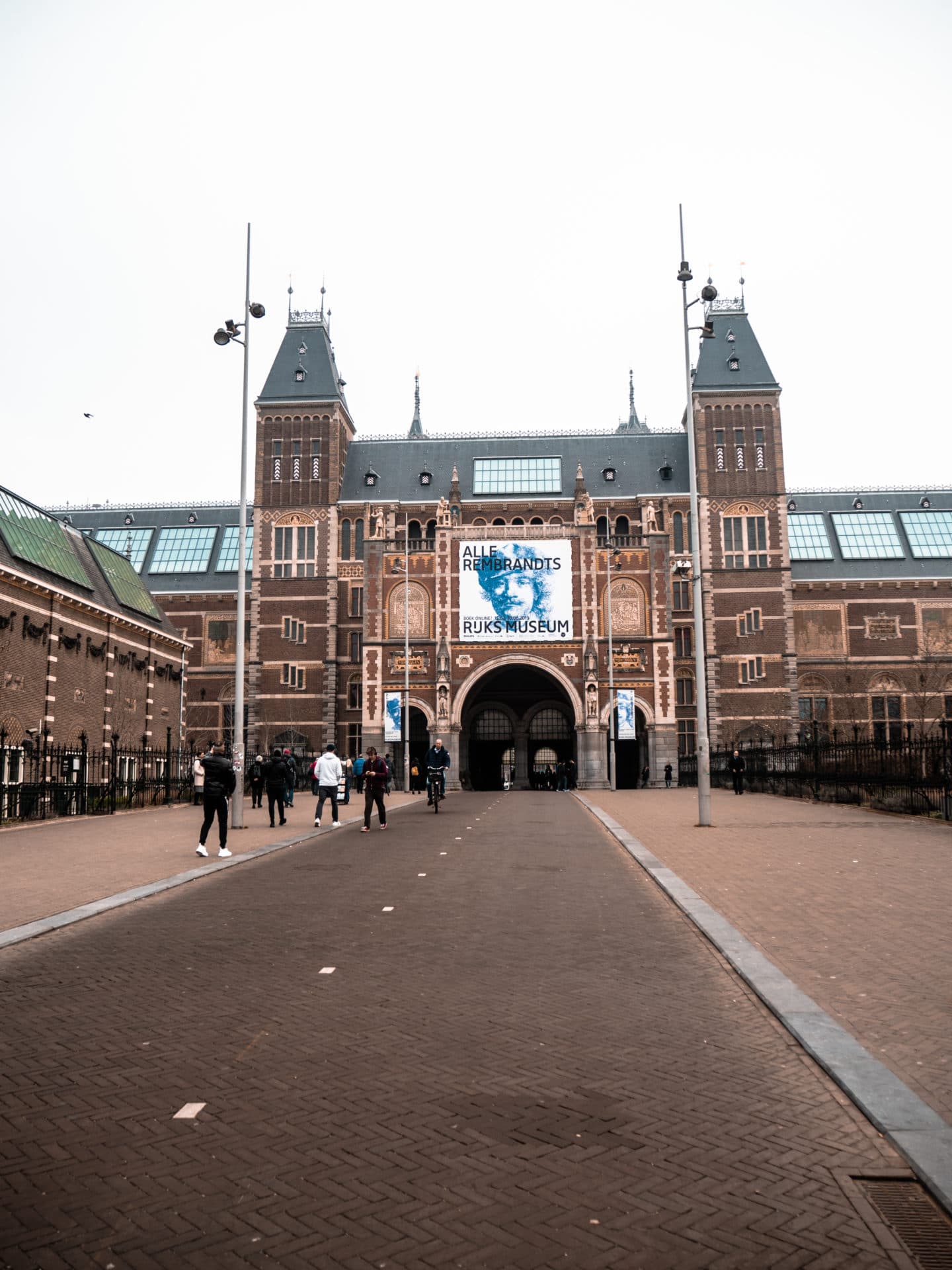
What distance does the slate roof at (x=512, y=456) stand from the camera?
6425cm

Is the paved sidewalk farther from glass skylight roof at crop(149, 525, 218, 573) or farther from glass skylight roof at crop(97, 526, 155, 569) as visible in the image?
glass skylight roof at crop(97, 526, 155, 569)

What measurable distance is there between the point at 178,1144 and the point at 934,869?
10.3 metres

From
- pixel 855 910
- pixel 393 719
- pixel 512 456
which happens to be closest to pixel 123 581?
pixel 393 719

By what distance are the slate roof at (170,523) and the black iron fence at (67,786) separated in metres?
34.5

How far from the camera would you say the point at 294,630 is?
2406 inches

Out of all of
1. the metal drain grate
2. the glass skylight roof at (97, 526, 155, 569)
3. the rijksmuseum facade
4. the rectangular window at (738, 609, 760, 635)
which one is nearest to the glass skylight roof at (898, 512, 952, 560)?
the rijksmuseum facade

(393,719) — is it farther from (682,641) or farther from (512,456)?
(512,456)

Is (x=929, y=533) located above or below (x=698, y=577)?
above

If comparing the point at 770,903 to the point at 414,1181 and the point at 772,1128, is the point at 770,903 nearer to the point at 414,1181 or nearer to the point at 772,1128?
the point at 772,1128

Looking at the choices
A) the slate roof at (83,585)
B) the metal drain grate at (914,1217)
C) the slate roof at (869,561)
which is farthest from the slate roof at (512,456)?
the metal drain grate at (914,1217)

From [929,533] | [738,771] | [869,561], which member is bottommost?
[738,771]

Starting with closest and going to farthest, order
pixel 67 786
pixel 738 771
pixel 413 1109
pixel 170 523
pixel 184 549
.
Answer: pixel 413 1109
pixel 67 786
pixel 738 771
pixel 184 549
pixel 170 523

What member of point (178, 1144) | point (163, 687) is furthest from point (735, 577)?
point (178, 1144)

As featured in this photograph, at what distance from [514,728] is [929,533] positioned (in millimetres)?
30965
